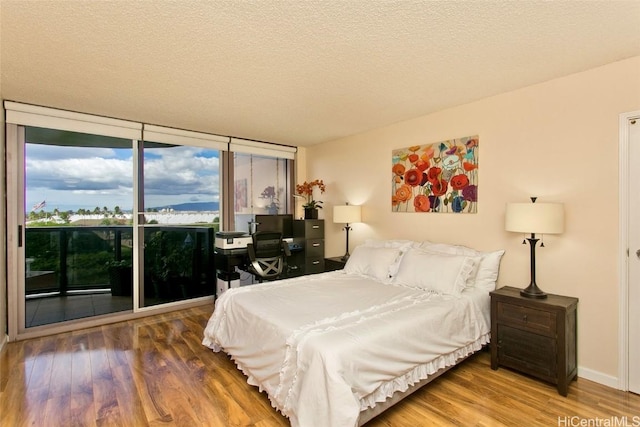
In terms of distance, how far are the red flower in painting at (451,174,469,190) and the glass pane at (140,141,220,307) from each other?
3.21m

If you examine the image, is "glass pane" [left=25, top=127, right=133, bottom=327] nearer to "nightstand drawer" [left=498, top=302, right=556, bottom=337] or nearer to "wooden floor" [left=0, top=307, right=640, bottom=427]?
"wooden floor" [left=0, top=307, right=640, bottom=427]

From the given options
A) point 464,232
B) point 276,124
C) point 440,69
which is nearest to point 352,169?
point 276,124

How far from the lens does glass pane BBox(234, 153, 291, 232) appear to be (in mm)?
4906

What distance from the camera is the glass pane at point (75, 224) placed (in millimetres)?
3510

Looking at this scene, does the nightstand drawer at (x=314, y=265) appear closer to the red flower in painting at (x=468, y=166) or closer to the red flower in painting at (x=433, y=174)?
the red flower in painting at (x=433, y=174)

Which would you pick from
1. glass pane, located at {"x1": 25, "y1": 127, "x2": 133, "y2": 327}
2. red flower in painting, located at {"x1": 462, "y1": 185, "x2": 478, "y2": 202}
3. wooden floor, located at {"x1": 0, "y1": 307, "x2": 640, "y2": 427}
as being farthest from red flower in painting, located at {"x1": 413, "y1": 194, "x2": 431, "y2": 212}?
glass pane, located at {"x1": 25, "y1": 127, "x2": 133, "y2": 327}

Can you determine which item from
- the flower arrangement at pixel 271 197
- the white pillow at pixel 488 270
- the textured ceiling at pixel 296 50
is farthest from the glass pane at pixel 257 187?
the white pillow at pixel 488 270

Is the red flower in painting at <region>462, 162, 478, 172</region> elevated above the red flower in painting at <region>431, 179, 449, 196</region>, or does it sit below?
above

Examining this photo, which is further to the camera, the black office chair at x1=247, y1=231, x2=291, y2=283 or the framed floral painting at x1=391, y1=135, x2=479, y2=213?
the black office chair at x1=247, y1=231, x2=291, y2=283

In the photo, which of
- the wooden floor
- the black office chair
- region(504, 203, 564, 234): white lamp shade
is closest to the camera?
the wooden floor

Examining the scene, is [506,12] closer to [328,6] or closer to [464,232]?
[328,6]

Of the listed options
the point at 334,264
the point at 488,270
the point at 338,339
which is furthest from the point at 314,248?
the point at 338,339

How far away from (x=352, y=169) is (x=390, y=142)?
0.76 metres

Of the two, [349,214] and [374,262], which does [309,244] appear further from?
[374,262]
